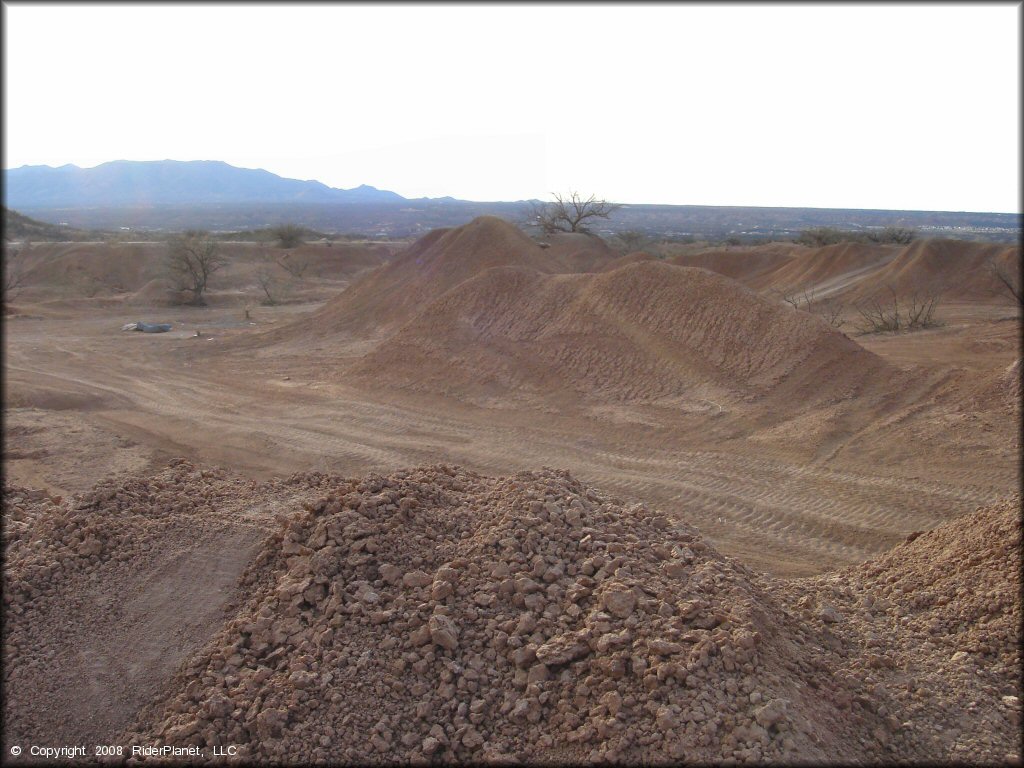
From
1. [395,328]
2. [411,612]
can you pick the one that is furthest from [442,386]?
[411,612]

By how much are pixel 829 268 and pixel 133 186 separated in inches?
6002

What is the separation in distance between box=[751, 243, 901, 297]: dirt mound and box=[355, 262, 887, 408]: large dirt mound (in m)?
16.5

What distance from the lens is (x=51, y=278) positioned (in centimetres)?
3397

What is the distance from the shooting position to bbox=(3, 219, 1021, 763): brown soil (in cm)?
346

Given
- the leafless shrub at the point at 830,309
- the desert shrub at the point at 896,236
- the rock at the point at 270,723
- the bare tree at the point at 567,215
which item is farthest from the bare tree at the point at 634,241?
the rock at the point at 270,723

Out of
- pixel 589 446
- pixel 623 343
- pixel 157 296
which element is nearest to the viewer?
pixel 589 446

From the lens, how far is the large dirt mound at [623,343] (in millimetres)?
12641

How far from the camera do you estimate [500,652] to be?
3.83 metres

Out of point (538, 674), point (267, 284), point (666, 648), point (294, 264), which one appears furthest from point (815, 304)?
point (294, 264)

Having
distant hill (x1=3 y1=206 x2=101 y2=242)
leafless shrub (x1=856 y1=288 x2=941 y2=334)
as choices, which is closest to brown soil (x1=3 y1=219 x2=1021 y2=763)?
leafless shrub (x1=856 y1=288 x2=941 y2=334)

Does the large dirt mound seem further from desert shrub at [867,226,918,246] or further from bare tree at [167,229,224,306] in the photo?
desert shrub at [867,226,918,246]

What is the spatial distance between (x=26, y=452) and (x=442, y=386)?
7.11 meters

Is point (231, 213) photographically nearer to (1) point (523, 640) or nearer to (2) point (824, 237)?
(2) point (824, 237)

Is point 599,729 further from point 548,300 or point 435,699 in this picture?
point 548,300
